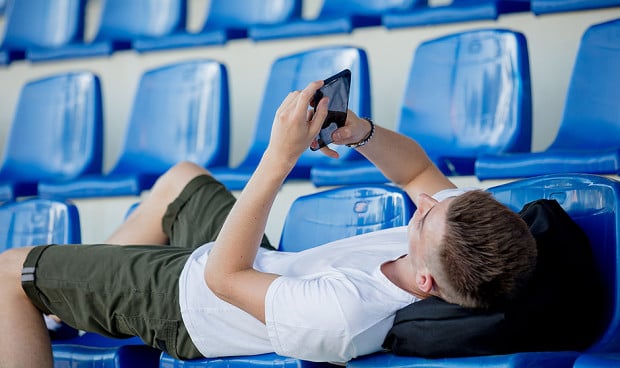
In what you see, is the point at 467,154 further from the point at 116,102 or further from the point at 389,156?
the point at 116,102

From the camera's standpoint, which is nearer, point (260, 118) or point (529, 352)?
point (529, 352)

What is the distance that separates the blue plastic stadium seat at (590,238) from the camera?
1357 mm

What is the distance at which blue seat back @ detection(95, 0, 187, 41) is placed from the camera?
3604 millimetres

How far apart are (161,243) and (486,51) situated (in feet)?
3.46

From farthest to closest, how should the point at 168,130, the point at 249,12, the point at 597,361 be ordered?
1. the point at 249,12
2. the point at 168,130
3. the point at 597,361

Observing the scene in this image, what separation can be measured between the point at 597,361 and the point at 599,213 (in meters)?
0.39

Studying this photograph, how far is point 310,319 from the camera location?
152 cm

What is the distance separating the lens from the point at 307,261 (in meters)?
1.76

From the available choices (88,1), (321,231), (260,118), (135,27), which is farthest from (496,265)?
(88,1)

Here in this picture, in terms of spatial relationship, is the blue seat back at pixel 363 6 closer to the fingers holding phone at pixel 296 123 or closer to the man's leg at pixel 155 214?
the man's leg at pixel 155 214

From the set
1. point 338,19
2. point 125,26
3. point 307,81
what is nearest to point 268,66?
point 338,19

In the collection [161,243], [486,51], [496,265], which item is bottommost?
[161,243]

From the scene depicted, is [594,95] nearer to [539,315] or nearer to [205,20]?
[539,315]

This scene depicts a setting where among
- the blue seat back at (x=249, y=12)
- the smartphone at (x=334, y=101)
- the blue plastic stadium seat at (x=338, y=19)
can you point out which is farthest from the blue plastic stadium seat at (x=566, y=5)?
the smartphone at (x=334, y=101)
